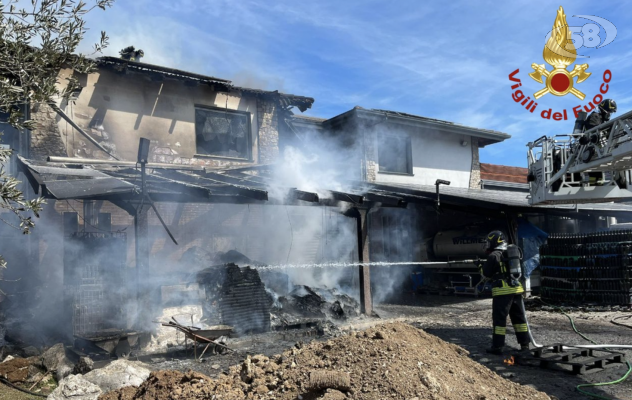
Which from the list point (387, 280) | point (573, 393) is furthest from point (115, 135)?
point (573, 393)

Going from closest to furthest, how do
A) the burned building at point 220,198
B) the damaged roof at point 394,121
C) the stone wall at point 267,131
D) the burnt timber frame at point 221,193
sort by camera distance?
the burnt timber frame at point 221,193 → the burned building at point 220,198 → the stone wall at point 267,131 → the damaged roof at point 394,121

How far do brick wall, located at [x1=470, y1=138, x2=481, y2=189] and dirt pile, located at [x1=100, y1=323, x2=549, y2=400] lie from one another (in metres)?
15.4

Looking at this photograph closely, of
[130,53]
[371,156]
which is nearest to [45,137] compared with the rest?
[130,53]

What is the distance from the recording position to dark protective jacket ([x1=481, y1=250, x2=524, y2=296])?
7.09 m

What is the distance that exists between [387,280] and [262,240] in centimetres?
506

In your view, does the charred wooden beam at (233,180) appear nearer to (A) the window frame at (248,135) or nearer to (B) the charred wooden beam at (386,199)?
(A) the window frame at (248,135)

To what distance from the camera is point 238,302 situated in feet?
31.2

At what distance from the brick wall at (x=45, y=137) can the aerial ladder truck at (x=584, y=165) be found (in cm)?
1175

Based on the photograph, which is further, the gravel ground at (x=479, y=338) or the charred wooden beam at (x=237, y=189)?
the charred wooden beam at (x=237, y=189)

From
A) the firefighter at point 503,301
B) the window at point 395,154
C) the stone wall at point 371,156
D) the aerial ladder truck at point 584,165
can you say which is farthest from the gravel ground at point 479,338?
the window at point 395,154

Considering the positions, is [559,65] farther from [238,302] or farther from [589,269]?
[238,302]

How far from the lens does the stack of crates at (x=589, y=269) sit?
11.0 m

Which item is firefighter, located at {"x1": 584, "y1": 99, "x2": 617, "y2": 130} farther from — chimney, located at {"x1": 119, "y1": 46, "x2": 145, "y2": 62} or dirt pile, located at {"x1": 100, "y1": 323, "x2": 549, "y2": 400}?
chimney, located at {"x1": 119, "y1": 46, "x2": 145, "y2": 62}

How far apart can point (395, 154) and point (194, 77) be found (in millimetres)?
8238
